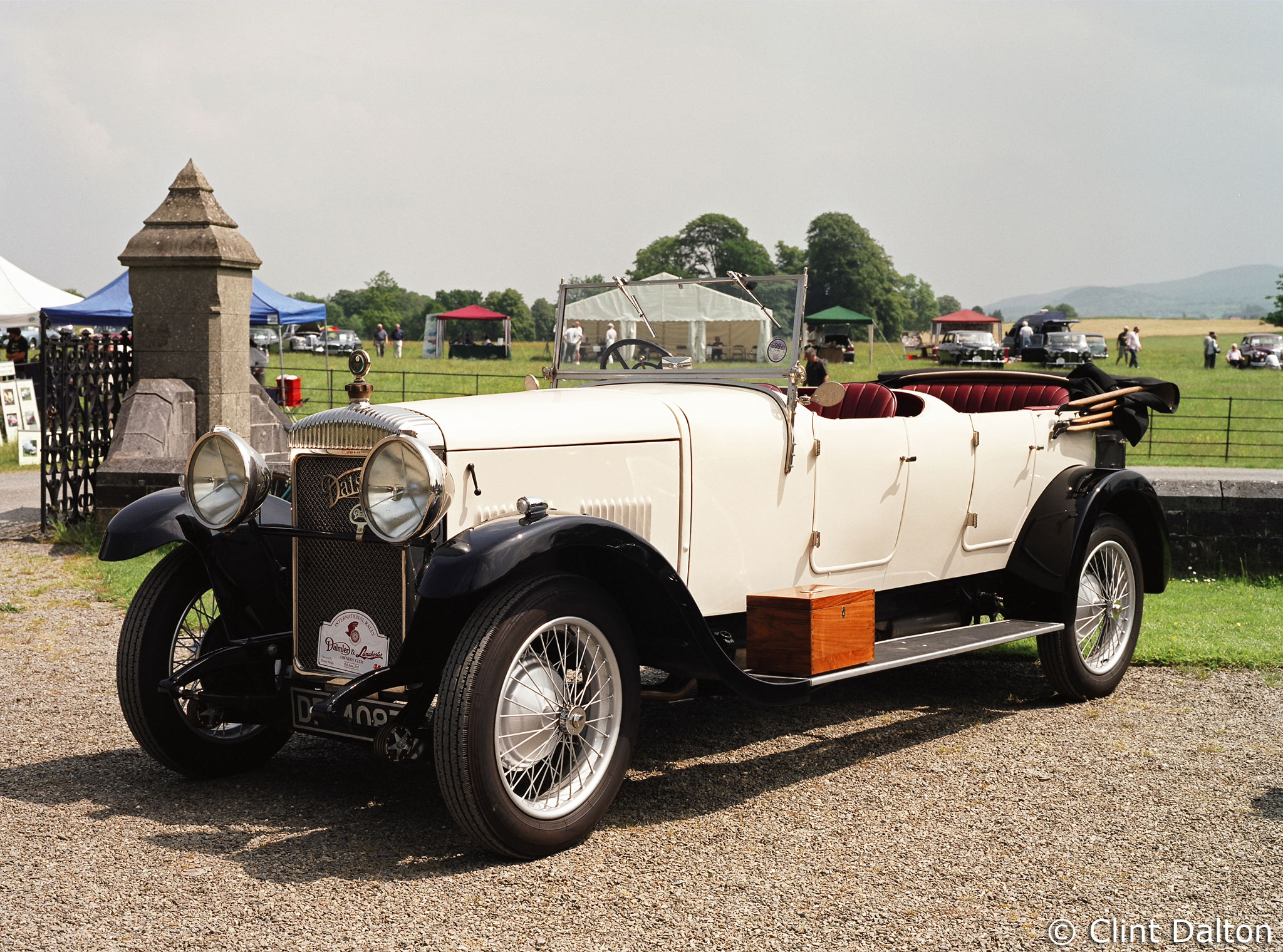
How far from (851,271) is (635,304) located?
94.2 metres

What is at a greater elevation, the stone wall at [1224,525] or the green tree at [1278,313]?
Answer: the green tree at [1278,313]

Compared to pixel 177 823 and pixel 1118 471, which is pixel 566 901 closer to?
pixel 177 823

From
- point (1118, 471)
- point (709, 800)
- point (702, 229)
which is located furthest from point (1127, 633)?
point (702, 229)

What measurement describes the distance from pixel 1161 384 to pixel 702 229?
59.1 metres

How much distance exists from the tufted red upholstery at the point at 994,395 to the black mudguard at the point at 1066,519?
45 centimetres

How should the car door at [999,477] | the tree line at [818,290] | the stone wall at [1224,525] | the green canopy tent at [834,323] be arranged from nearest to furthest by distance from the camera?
the car door at [999,477], the stone wall at [1224,525], the green canopy tent at [834,323], the tree line at [818,290]

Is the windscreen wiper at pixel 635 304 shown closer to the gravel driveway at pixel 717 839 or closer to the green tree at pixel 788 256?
the gravel driveway at pixel 717 839

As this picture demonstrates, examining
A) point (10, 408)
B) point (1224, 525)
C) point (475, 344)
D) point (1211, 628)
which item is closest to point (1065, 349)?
point (475, 344)

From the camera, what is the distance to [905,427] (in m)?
5.35

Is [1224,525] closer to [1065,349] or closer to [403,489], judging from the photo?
[403,489]

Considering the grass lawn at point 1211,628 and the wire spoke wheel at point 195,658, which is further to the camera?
the grass lawn at point 1211,628

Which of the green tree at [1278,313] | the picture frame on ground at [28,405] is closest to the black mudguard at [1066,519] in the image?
the picture frame on ground at [28,405]

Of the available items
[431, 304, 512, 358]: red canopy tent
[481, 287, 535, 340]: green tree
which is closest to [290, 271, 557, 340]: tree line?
[481, 287, 535, 340]: green tree

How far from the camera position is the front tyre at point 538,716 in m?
3.56
